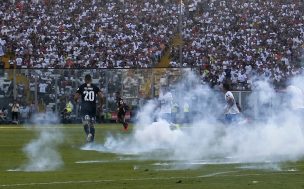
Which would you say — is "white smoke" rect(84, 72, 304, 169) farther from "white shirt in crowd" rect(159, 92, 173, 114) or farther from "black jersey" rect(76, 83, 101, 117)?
"white shirt in crowd" rect(159, 92, 173, 114)

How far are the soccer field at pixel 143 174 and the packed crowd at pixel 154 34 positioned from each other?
3135 cm

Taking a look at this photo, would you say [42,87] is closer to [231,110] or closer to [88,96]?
[88,96]

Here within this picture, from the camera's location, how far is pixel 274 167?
21.1m

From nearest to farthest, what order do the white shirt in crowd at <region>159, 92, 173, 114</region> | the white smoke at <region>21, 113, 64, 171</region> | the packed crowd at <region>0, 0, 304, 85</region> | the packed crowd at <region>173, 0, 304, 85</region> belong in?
the white smoke at <region>21, 113, 64, 171</region>
the white shirt in crowd at <region>159, 92, 173, 114</region>
the packed crowd at <region>173, 0, 304, 85</region>
the packed crowd at <region>0, 0, 304, 85</region>

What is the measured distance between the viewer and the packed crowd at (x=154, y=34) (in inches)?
2249

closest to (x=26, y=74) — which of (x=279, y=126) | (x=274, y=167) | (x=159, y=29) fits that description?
(x=159, y=29)

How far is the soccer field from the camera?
1733 centimetres

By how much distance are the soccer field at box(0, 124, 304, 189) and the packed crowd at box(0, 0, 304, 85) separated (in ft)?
103

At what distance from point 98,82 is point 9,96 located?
5.28 m

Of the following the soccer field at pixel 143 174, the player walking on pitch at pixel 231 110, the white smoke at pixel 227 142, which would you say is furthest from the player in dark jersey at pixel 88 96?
the soccer field at pixel 143 174

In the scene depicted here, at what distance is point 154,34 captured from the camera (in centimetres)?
6003

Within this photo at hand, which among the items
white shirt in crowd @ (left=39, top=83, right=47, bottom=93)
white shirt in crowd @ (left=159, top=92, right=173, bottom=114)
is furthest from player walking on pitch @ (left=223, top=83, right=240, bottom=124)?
white shirt in crowd @ (left=39, top=83, right=47, bottom=93)

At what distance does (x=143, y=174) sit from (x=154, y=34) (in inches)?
1612

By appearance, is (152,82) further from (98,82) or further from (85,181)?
(85,181)
